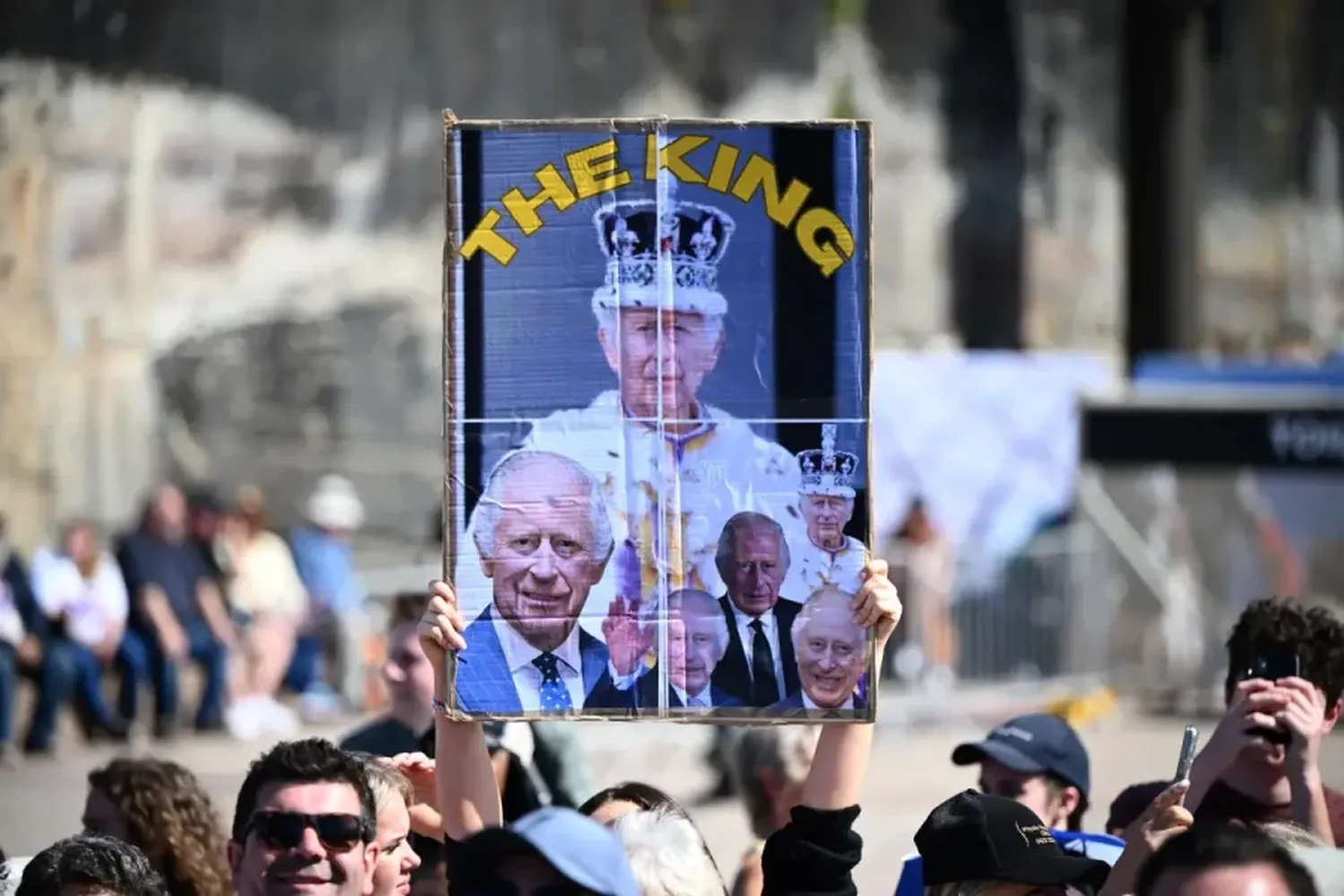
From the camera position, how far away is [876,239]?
16.9 metres

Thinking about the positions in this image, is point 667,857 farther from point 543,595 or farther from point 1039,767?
point 1039,767

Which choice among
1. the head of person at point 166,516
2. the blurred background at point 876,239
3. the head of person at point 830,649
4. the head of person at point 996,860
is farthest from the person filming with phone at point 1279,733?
the head of person at point 166,516

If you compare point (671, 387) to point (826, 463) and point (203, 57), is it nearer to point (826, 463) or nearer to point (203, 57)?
point (826, 463)

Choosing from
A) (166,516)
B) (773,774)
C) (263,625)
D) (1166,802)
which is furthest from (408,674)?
(166,516)

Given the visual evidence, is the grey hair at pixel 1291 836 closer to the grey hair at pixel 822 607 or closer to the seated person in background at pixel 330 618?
the grey hair at pixel 822 607

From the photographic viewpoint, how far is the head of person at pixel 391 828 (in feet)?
15.4

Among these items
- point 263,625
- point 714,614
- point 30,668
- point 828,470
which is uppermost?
point 828,470

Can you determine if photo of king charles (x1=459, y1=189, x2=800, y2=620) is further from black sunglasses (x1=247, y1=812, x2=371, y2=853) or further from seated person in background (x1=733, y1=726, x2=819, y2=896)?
seated person in background (x1=733, y1=726, x2=819, y2=896)

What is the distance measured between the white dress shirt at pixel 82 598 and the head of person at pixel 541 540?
1134cm

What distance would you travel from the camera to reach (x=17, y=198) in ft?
64.3

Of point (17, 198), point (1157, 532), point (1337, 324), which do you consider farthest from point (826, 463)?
point (1337, 324)

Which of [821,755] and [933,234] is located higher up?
[933,234]

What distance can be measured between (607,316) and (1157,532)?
1446 centimetres

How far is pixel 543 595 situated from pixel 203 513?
14081 mm
